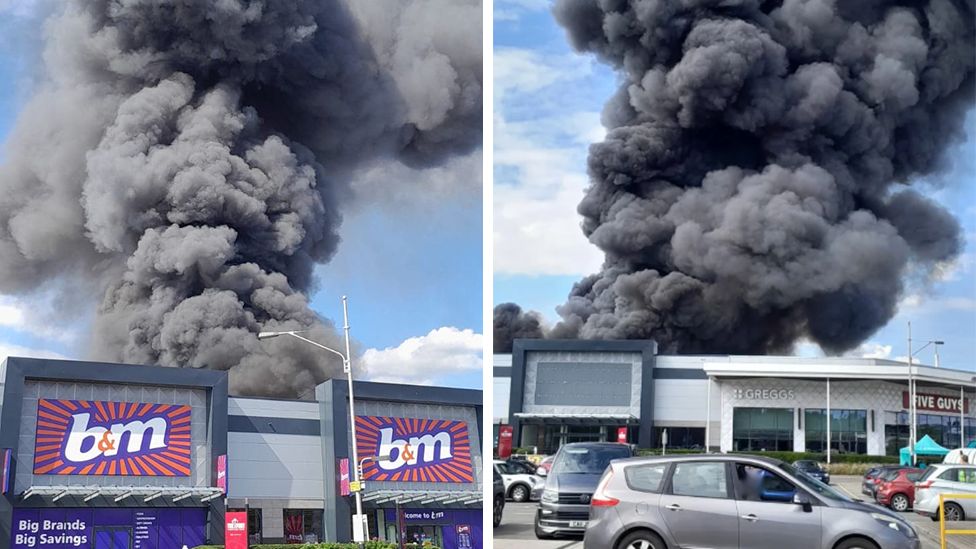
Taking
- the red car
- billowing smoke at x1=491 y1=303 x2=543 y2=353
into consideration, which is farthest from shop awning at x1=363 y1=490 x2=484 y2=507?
the red car

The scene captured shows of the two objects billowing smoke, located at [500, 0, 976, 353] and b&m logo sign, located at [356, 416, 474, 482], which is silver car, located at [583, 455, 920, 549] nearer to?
b&m logo sign, located at [356, 416, 474, 482]

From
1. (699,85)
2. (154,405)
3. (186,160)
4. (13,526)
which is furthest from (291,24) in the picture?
(13,526)

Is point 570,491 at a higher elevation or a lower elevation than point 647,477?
lower

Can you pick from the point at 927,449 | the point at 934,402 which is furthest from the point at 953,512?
the point at 934,402

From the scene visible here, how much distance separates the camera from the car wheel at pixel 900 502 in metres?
13.1

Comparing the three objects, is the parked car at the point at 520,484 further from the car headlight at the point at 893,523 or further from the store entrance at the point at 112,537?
the store entrance at the point at 112,537

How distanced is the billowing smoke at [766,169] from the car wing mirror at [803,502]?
953 inches

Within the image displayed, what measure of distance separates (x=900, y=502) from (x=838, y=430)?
11.6 m

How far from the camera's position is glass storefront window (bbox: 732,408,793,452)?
79.3 ft

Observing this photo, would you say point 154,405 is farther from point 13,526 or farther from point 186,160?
point 186,160

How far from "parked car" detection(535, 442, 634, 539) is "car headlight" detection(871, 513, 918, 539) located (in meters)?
3.17

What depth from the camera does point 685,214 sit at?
3159cm

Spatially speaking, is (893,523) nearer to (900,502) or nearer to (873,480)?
(900,502)

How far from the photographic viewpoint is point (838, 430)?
2434 centimetres
